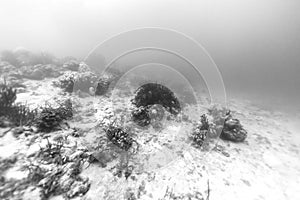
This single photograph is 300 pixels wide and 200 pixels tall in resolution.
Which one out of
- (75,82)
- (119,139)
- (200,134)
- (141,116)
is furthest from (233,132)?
(75,82)

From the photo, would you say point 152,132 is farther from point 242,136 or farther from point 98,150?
point 242,136

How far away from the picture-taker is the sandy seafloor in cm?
280

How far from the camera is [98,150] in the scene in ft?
11.7

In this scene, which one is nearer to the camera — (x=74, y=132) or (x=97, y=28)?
(x=74, y=132)

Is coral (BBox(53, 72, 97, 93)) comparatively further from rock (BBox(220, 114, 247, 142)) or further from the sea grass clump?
rock (BBox(220, 114, 247, 142))

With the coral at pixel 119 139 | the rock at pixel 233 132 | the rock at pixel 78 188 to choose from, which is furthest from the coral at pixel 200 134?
the rock at pixel 78 188

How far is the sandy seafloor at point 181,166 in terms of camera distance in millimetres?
2805

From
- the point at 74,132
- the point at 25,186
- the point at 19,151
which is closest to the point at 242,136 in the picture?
the point at 74,132

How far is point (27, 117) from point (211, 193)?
228 inches

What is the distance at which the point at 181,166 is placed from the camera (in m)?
3.79

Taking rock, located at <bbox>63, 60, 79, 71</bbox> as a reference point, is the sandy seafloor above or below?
below

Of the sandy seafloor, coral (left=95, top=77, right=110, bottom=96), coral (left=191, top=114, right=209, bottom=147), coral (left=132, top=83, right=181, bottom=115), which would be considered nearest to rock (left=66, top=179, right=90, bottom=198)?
the sandy seafloor

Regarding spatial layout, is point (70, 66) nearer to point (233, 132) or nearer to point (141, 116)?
point (141, 116)

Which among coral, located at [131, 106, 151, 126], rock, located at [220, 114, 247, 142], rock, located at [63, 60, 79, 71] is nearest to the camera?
coral, located at [131, 106, 151, 126]
